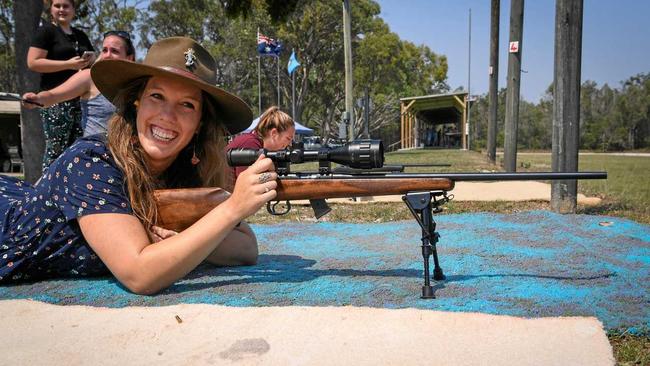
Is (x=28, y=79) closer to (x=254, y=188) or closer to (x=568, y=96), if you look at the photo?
(x=254, y=188)

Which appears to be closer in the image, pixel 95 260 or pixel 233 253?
pixel 95 260

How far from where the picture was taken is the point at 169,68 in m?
2.30

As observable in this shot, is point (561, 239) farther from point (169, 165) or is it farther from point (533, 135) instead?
point (533, 135)

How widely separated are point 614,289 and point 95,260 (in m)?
2.92

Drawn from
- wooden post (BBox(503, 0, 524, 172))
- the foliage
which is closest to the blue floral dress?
wooden post (BBox(503, 0, 524, 172))

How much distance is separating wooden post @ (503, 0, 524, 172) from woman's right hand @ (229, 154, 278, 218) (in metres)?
11.9

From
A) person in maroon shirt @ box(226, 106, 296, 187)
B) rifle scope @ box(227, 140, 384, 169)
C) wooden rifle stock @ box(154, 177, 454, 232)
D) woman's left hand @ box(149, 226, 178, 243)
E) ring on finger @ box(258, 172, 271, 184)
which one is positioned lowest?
woman's left hand @ box(149, 226, 178, 243)

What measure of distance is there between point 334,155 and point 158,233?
105cm

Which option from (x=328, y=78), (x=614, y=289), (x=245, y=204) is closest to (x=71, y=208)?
(x=245, y=204)

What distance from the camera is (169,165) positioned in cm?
278

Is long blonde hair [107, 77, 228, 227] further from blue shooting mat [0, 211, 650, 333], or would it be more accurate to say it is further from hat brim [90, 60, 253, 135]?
blue shooting mat [0, 211, 650, 333]

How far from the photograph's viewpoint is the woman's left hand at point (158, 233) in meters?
2.44

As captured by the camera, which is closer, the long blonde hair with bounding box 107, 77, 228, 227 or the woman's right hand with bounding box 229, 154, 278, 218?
the woman's right hand with bounding box 229, 154, 278, 218

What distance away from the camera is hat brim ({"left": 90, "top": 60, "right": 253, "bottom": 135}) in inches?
90.5
